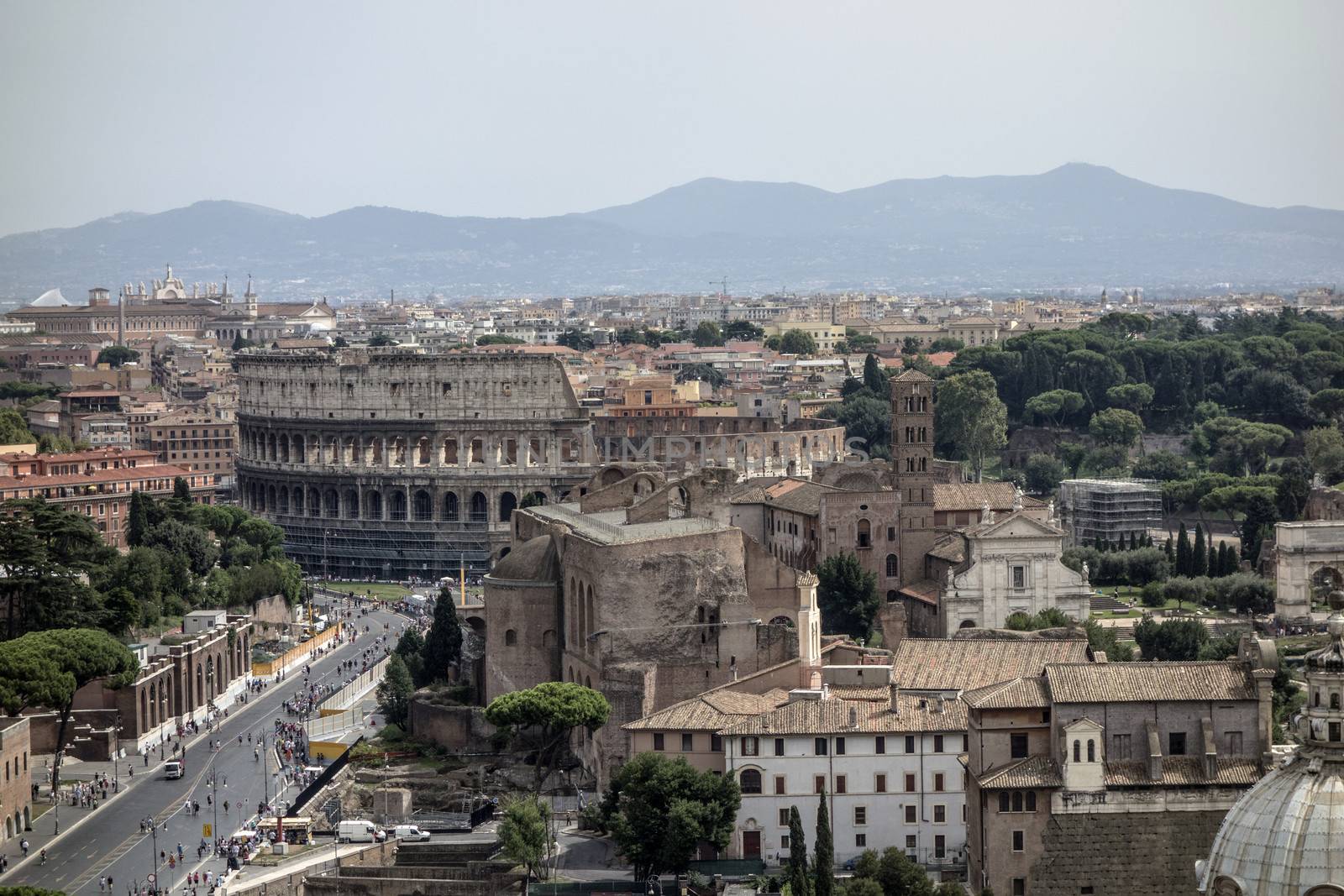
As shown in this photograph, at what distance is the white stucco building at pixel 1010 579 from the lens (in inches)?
2680

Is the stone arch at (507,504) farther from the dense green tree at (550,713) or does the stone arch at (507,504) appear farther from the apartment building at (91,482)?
the dense green tree at (550,713)

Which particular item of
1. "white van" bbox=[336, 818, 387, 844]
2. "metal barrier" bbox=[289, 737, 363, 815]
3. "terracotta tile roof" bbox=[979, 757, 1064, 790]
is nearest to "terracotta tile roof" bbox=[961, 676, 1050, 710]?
"terracotta tile roof" bbox=[979, 757, 1064, 790]

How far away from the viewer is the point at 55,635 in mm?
62375

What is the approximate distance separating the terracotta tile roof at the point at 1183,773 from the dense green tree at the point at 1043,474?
2799 inches

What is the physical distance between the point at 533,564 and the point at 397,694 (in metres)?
4.85

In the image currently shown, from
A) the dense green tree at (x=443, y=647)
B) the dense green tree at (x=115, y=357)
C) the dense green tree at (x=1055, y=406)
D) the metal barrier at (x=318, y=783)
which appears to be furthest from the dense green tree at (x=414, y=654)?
the dense green tree at (x=115, y=357)

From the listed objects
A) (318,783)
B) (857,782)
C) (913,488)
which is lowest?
(318,783)

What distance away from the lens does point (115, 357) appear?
641ft

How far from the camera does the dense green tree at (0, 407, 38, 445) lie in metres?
118

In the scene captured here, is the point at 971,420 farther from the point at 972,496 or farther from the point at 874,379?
the point at 972,496

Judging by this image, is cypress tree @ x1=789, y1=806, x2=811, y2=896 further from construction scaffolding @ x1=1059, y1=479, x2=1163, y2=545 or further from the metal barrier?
construction scaffolding @ x1=1059, y1=479, x2=1163, y2=545

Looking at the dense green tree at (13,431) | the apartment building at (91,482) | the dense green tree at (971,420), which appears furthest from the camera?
the dense green tree at (971,420)

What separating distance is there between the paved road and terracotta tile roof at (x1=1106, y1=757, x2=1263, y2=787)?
18402 millimetres

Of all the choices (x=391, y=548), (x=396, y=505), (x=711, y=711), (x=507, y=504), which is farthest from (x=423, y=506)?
(x=711, y=711)
